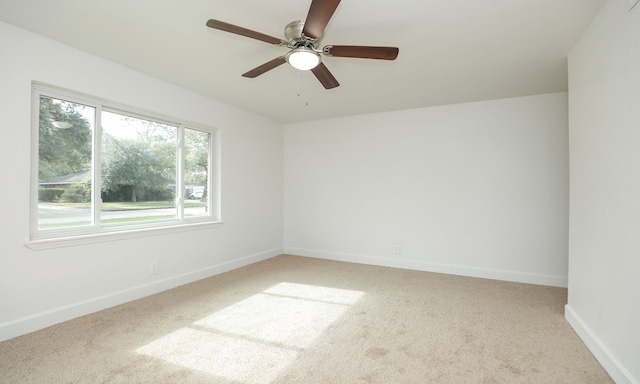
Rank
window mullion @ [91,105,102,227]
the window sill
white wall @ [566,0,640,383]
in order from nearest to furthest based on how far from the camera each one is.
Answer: white wall @ [566,0,640,383], the window sill, window mullion @ [91,105,102,227]

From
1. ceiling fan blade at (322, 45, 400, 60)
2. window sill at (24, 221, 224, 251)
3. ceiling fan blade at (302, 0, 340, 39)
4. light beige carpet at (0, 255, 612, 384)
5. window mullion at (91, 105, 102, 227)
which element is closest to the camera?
ceiling fan blade at (302, 0, 340, 39)

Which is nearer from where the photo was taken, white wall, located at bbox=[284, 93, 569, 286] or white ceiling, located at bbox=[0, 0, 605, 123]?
white ceiling, located at bbox=[0, 0, 605, 123]

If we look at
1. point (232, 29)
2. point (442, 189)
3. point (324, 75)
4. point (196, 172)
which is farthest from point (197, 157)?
point (442, 189)

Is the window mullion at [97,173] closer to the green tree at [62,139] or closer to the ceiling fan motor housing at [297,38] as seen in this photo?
the green tree at [62,139]

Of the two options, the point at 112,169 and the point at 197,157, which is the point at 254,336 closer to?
the point at 112,169

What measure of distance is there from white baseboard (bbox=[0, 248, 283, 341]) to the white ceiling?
2251 millimetres

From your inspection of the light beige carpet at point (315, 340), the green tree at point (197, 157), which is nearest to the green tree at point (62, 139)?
the green tree at point (197, 157)

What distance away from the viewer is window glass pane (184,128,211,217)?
3.80 m

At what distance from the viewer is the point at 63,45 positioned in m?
2.52

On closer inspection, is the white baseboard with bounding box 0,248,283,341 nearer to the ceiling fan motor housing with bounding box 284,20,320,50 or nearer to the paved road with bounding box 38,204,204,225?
the paved road with bounding box 38,204,204,225

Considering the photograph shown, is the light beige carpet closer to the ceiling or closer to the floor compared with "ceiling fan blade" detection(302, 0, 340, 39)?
closer to the floor

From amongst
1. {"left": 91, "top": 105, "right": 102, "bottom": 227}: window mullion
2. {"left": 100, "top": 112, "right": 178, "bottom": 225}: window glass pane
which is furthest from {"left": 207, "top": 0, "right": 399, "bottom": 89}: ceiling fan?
{"left": 100, "top": 112, "right": 178, "bottom": 225}: window glass pane

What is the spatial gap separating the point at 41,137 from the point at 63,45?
31.7 inches

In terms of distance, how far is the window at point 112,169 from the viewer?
2547 millimetres
